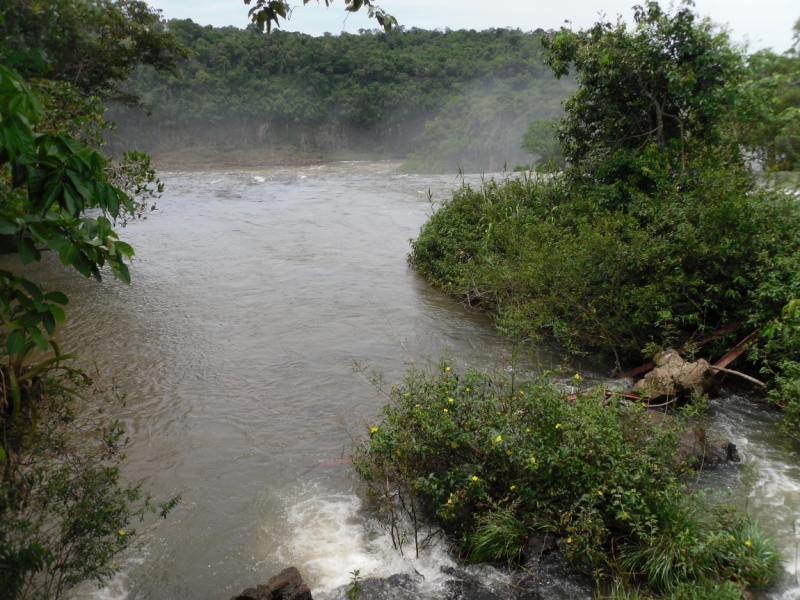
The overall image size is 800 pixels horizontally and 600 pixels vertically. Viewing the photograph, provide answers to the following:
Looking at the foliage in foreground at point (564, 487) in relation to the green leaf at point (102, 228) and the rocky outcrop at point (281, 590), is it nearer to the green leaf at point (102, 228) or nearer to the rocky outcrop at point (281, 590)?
the rocky outcrop at point (281, 590)

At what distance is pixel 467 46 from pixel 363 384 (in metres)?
58.4

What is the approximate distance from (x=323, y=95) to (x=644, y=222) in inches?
1975

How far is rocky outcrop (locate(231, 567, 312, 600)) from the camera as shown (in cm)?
351

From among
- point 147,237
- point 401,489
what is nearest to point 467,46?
point 147,237

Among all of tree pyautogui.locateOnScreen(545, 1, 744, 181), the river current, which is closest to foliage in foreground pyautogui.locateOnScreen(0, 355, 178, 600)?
the river current

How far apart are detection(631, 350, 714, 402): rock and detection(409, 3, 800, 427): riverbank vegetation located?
0.45m

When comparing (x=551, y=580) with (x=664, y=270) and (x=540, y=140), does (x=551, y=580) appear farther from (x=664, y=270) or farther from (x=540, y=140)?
(x=540, y=140)

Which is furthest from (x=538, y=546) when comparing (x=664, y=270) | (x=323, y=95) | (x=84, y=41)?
(x=323, y=95)

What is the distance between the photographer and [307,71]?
53656 millimetres

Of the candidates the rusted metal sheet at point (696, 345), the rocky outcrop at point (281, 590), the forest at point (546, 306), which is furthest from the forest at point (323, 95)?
the rocky outcrop at point (281, 590)

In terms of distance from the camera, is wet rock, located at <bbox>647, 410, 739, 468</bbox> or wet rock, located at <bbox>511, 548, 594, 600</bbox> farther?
wet rock, located at <bbox>647, 410, 739, 468</bbox>

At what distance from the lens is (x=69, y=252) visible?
2219 mm

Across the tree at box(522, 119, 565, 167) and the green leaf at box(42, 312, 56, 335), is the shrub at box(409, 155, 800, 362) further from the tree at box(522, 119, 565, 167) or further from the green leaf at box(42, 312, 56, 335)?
the tree at box(522, 119, 565, 167)

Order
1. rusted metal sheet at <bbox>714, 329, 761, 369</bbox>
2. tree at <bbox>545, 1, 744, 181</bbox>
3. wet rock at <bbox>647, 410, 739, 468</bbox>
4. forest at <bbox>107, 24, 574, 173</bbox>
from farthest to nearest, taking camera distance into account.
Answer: forest at <bbox>107, 24, 574, 173</bbox> → tree at <bbox>545, 1, 744, 181</bbox> → rusted metal sheet at <bbox>714, 329, 761, 369</bbox> → wet rock at <bbox>647, 410, 739, 468</bbox>
